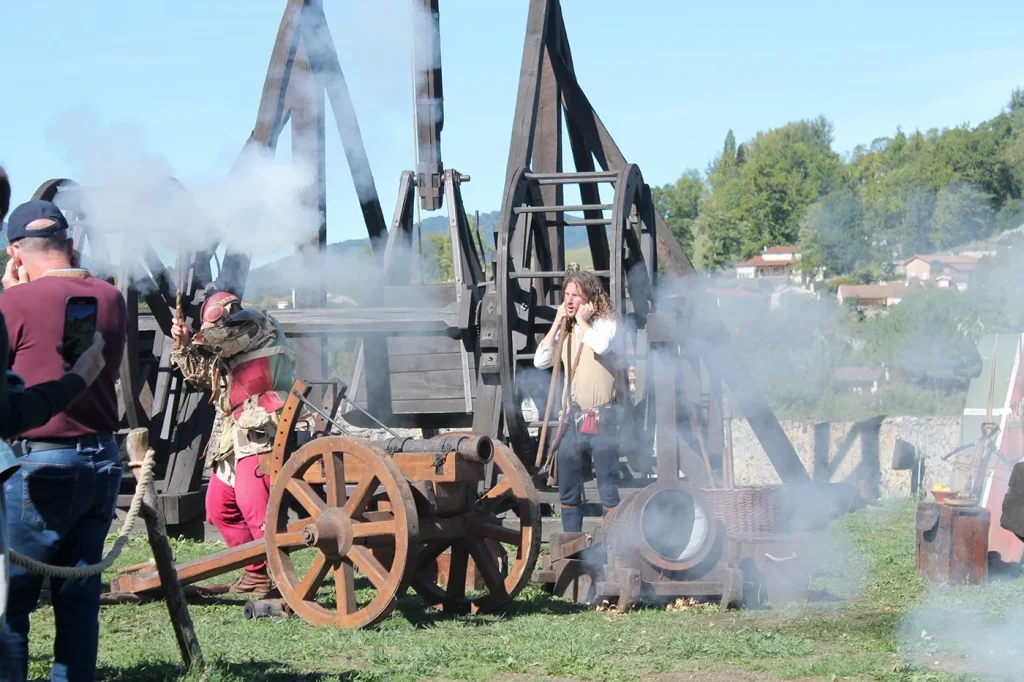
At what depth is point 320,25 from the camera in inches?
359

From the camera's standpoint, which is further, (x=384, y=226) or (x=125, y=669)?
(x=384, y=226)

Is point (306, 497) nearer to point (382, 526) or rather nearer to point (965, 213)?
point (382, 526)

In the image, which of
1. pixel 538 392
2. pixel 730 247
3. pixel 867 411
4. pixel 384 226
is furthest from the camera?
pixel 730 247

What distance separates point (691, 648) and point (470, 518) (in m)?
1.43

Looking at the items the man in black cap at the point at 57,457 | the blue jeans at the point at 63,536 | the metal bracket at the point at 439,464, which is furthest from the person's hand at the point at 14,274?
the metal bracket at the point at 439,464

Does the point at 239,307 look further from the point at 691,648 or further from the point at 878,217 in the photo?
the point at 878,217

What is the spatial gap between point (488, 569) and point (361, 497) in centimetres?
80

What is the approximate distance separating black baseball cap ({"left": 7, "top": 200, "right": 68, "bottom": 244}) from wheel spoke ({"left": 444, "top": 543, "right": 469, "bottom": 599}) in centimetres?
273

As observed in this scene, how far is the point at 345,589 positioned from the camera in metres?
5.28

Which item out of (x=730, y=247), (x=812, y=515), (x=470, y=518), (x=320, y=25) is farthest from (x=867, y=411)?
(x=730, y=247)

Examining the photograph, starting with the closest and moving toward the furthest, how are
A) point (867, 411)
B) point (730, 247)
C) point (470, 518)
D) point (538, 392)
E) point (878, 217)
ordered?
point (470, 518), point (538, 392), point (878, 217), point (867, 411), point (730, 247)

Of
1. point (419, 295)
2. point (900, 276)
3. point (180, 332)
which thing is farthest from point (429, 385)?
point (900, 276)

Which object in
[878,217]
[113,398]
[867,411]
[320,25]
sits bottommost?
[867,411]

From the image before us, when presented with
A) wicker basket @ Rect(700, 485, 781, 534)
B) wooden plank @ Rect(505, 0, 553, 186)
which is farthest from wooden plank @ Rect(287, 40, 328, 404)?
wicker basket @ Rect(700, 485, 781, 534)
